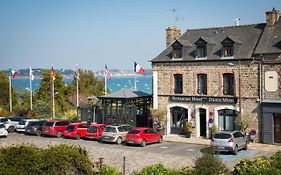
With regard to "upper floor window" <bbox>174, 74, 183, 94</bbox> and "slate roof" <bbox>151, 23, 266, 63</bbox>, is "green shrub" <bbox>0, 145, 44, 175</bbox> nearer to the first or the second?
"slate roof" <bbox>151, 23, 266, 63</bbox>

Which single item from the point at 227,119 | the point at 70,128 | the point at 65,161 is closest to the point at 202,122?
the point at 227,119

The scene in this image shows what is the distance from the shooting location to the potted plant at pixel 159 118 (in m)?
35.0

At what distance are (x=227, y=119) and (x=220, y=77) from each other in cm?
340

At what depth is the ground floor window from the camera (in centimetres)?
3212

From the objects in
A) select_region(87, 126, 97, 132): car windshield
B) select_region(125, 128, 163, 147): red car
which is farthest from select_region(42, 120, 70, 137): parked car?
select_region(125, 128, 163, 147): red car

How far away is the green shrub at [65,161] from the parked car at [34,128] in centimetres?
2063

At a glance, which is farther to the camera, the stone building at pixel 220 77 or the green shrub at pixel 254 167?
the stone building at pixel 220 77

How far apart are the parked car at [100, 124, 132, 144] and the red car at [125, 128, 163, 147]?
107 centimetres

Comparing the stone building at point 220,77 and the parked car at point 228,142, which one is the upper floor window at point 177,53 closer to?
the stone building at point 220,77

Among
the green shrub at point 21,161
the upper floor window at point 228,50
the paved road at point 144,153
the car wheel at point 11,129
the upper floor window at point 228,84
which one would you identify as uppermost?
the upper floor window at point 228,50

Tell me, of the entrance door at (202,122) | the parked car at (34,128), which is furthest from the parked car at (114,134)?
the parked car at (34,128)

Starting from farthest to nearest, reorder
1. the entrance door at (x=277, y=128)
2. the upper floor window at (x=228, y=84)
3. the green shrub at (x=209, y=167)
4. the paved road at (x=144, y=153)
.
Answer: the upper floor window at (x=228, y=84)
the entrance door at (x=277, y=128)
the paved road at (x=144, y=153)
the green shrub at (x=209, y=167)

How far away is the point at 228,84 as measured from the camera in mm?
32188

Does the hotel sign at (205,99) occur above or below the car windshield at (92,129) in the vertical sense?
above
